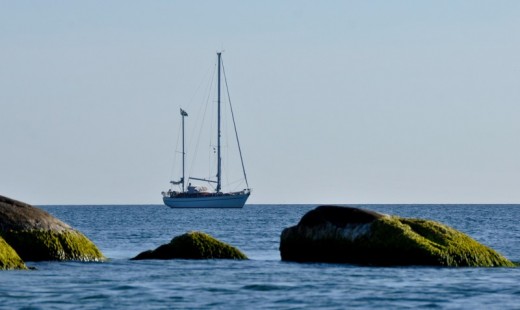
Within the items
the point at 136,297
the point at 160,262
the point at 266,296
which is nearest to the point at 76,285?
the point at 136,297

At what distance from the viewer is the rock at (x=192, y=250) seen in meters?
32.4

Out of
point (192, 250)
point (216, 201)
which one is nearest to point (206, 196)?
point (216, 201)

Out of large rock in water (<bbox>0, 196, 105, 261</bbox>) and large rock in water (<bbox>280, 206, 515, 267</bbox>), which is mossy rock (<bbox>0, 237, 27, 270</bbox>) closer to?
large rock in water (<bbox>0, 196, 105, 261</bbox>)

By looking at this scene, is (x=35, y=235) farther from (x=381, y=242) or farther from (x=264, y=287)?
(x=381, y=242)

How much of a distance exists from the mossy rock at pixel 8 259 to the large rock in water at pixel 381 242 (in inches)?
309

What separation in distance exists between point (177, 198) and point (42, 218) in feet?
431

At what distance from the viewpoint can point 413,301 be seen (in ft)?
71.6

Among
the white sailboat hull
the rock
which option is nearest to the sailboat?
the white sailboat hull

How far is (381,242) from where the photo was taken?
29.5 meters

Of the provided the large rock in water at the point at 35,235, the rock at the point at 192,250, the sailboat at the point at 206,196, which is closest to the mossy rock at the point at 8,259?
the large rock in water at the point at 35,235

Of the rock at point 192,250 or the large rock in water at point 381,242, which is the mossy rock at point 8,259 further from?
the large rock in water at point 381,242

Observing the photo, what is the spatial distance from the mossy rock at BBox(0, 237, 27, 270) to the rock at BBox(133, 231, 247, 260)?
5.93 meters

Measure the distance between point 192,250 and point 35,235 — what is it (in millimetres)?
4547

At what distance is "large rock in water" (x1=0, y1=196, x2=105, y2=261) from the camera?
99.7ft
